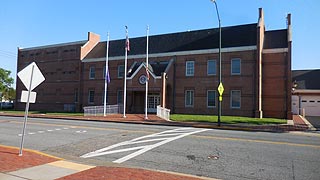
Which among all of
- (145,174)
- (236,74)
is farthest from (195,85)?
(145,174)

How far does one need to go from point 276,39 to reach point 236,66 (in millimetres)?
6044

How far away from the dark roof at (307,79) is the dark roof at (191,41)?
50.4ft

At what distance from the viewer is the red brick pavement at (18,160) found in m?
7.39

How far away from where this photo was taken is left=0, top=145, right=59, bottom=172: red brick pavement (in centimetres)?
739

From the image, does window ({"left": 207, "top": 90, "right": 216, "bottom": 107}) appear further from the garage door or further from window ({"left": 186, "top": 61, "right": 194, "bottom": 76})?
the garage door

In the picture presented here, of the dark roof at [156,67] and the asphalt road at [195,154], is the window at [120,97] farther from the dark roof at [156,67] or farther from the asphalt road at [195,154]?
the asphalt road at [195,154]

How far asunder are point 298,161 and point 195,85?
25.4 m

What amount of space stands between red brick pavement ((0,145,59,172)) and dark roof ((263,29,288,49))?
29.4 metres

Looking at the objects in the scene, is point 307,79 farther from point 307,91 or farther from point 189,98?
point 189,98

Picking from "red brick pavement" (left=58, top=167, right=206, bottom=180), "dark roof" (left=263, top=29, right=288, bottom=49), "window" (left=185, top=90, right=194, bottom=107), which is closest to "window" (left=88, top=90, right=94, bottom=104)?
"window" (left=185, top=90, right=194, bottom=107)

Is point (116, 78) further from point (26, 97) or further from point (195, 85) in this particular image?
point (26, 97)

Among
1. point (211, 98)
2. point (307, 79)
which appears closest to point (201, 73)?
point (211, 98)

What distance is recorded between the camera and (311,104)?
137ft

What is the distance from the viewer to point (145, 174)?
270 inches
